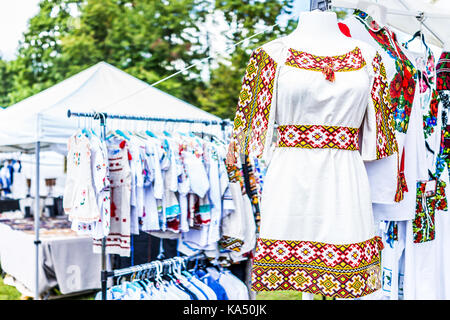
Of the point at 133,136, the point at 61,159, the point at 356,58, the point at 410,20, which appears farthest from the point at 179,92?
the point at 356,58

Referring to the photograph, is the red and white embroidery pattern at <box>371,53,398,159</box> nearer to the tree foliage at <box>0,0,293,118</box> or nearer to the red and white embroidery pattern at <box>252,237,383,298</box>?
the red and white embroidery pattern at <box>252,237,383,298</box>

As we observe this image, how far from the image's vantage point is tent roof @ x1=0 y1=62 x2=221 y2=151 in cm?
411

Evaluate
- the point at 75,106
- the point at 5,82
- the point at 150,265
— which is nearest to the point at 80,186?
the point at 150,265

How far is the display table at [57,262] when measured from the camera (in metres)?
4.80

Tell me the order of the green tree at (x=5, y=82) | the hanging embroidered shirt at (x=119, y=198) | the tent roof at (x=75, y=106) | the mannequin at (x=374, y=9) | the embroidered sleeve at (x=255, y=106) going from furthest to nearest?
1. the green tree at (x=5, y=82)
2. the tent roof at (x=75, y=106)
3. the hanging embroidered shirt at (x=119, y=198)
4. the mannequin at (x=374, y=9)
5. the embroidered sleeve at (x=255, y=106)

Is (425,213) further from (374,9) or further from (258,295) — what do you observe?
(258,295)

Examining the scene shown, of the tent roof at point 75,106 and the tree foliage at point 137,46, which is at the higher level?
the tree foliage at point 137,46

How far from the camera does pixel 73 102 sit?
4.68 meters

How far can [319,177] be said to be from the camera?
1.69 metres

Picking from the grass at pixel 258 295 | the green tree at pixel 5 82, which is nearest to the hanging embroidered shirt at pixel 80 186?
the grass at pixel 258 295

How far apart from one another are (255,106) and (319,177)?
1.29 ft

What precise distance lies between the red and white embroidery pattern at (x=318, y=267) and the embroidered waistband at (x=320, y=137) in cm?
37

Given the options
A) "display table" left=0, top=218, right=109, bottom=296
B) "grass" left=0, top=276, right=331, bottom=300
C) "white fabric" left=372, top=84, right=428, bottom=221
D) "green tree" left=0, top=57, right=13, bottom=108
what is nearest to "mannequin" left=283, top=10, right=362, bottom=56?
"white fabric" left=372, top=84, right=428, bottom=221

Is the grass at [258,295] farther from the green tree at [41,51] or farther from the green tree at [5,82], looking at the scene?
the green tree at [5,82]
